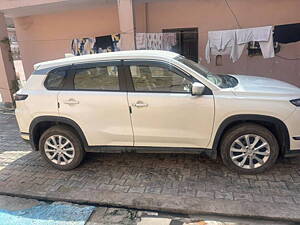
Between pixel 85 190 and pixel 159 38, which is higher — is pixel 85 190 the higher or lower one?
the lower one

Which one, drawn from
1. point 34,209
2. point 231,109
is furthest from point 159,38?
point 34,209

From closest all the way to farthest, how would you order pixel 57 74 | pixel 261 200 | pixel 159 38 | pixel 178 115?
pixel 261 200 < pixel 178 115 < pixel 57 74 < pixel 159 38

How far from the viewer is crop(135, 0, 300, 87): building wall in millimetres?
6262

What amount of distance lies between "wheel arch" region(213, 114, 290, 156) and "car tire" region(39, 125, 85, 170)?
6.60 feet

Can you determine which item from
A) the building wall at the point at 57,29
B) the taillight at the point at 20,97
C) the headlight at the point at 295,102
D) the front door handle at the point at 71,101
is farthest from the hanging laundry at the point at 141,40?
the headlight at the point at 295,102

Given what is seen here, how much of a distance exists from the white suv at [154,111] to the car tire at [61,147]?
0.05 feet

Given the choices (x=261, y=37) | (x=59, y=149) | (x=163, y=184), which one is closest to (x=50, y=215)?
(x=59, y=149)

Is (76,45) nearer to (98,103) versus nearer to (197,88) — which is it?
(98,103)

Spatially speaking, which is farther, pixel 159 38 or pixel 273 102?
pixel 159 38

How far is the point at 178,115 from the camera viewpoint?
10.6 feet

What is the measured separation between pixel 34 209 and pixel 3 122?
4.29 meters

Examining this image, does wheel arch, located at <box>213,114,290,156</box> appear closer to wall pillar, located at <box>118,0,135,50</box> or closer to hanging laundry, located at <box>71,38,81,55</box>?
wall pillar, located at <box>118,0,135,50</box>

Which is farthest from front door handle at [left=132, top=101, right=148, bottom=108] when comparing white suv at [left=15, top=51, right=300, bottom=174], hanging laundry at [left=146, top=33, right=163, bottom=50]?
hanging laundry at [left=146, top=33, right=163, bottom=50]

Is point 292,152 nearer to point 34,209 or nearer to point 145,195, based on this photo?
point 145,195
